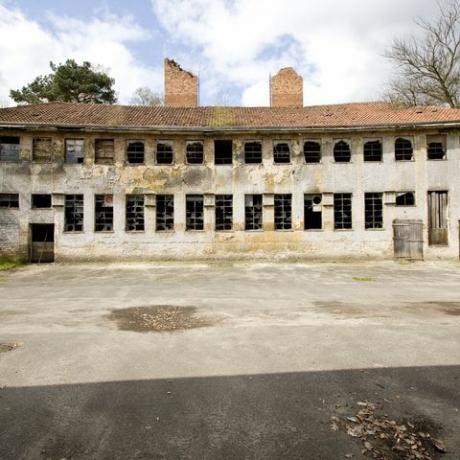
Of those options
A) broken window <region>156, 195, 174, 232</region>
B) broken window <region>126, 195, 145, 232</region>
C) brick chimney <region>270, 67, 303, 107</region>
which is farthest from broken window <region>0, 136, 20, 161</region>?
brick chimney <region>270, 67, 303, 107</region>

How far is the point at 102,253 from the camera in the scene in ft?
61.4

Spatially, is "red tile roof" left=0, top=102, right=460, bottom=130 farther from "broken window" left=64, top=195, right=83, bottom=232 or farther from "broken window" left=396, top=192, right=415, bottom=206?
"broken window" left=64, top=195, right=83, bottom=232

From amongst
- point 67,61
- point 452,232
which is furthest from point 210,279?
point 67,61

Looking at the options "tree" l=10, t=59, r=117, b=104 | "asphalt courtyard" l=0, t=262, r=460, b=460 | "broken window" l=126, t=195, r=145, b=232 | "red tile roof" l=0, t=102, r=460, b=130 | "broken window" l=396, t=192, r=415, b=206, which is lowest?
"asphalt courtyard" l=0, t=262, r=460, b=460

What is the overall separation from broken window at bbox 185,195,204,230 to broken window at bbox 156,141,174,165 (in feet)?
7.57

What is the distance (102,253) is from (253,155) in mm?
9789

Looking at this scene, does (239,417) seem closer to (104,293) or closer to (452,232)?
(104,293)

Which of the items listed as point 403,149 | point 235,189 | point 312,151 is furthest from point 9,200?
point 403,149

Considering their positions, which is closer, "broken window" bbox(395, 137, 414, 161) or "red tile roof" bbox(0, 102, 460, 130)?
"red tile roof" bbox(0, 102, 460, 130)

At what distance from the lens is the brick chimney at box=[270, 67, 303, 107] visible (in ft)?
81.1

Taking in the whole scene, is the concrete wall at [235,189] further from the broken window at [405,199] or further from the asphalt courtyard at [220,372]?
the asphalt courtyard at [220,372]

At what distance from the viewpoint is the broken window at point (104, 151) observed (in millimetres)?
19000

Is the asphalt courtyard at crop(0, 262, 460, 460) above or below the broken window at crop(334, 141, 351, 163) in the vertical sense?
below

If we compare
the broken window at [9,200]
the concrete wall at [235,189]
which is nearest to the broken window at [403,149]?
the concrete wall at [235,189]
